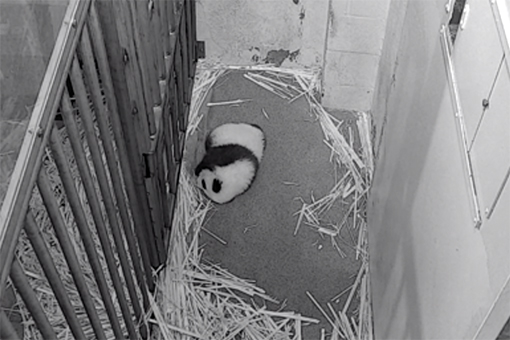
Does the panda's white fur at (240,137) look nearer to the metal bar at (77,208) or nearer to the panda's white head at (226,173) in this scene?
the panda's white head at (226,173)

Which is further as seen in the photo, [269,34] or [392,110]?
[269,34]

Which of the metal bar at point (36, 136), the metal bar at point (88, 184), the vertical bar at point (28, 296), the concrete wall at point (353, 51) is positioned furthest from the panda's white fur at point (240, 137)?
the vertical bar at point (28, 296)

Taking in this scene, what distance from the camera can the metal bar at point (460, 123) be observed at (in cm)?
114

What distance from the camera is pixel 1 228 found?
0.97m

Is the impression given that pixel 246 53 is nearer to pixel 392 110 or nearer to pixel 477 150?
pixel 392 110

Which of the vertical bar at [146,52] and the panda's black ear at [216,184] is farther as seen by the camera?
the panda's black ear at [216,184]

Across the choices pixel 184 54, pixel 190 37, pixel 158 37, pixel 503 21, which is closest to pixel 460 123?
pixel 503 21

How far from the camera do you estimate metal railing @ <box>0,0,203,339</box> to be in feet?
3.57

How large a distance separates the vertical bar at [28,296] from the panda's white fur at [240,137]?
1452mm

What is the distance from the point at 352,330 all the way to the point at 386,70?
0.83 metres

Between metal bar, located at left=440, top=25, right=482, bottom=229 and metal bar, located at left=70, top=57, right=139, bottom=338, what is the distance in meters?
0.65

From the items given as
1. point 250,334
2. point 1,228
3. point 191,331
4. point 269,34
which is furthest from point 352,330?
point 1,228

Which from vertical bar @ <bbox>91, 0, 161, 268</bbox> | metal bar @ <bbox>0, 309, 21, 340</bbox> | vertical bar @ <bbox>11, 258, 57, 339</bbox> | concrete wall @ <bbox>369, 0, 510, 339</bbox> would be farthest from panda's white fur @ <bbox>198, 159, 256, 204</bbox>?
metal bar @ <bbox>0, 309, 21, 340</bbox>

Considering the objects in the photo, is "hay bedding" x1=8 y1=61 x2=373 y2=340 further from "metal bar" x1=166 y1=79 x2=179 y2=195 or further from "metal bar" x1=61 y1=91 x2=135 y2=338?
"metal bar" x1=61 y1=91 x2=135 y2=338
